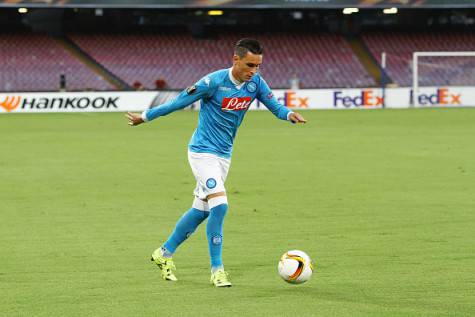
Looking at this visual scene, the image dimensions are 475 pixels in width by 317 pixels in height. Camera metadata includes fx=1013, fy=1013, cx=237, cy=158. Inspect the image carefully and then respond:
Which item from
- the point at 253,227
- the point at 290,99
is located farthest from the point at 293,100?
the point at 253,227

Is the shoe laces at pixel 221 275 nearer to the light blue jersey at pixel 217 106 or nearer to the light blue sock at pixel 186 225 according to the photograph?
the light blue sock at pixel 186 225

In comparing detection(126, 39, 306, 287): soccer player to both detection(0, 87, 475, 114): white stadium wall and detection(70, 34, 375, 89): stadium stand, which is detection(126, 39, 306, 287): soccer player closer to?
detection(0, 87, 475, 114): white stadium wall

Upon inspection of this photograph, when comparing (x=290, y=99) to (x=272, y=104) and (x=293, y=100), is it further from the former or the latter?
(x=272, y=104)

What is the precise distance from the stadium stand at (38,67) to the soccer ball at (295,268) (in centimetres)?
3847

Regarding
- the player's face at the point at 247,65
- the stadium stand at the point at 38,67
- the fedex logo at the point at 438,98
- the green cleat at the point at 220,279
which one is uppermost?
the stadium stand at the point at 38,67

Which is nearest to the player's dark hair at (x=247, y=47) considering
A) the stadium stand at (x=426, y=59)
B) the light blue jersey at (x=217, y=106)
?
the light blue jersey at (x=217, y=106)

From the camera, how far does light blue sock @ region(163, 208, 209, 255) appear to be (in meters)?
8.61

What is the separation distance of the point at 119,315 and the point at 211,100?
211 centimetres

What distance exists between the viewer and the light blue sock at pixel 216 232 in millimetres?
8266

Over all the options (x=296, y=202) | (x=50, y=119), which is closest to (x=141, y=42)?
(x=50, y=119)

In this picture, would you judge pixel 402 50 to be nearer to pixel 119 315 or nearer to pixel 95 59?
pixel 95 59

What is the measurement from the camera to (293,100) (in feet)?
132

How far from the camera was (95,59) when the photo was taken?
1900 inches

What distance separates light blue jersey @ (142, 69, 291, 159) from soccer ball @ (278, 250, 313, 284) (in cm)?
104
